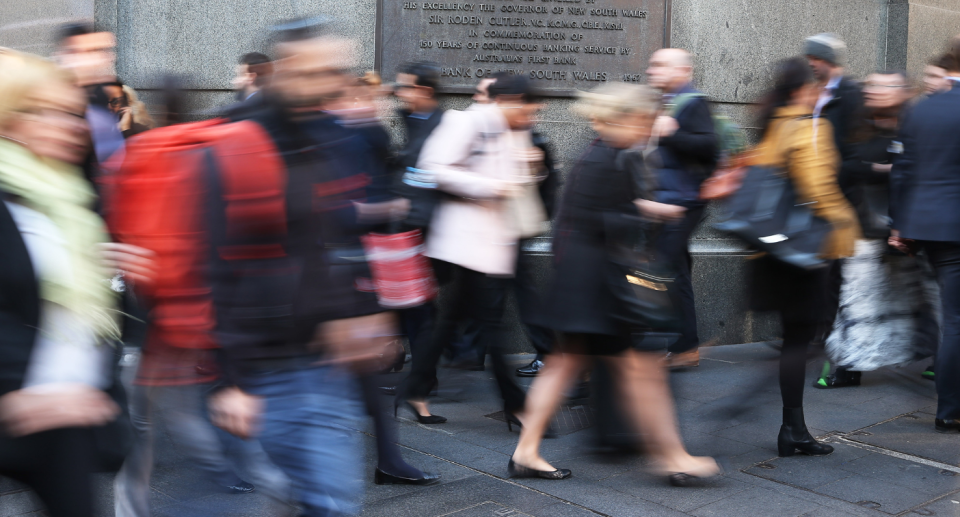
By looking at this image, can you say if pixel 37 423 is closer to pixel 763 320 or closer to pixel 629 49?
pixel 629 49

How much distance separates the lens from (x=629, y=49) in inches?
290

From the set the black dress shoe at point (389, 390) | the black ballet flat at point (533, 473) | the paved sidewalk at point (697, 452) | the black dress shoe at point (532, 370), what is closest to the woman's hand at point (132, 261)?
the paved sidewalk at point (697, 452)

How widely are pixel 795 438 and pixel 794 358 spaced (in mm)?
429

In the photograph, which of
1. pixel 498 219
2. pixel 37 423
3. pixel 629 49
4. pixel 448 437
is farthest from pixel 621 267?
pixel 629 49

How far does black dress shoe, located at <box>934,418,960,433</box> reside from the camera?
5055 mm

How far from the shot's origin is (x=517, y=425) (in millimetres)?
5137

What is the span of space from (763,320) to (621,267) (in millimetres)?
4215

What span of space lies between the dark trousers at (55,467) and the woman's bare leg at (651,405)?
238 cm

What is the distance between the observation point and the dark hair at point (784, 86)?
14.0 feet

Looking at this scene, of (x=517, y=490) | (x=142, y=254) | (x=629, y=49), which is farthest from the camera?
(x=629, y=49)

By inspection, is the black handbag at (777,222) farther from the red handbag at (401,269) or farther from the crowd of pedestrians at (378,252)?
the red handbag at (401,269)

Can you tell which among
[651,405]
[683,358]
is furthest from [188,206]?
[683,358]

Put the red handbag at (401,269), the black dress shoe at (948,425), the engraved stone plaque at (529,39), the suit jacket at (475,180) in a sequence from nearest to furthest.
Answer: the suit jacket at (475,180)
the red handbag at (401,269)
the black dress shoe at (948,425)
the engraved stone plaque at (529,39)

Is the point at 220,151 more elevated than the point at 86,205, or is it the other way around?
the point at 220,151
